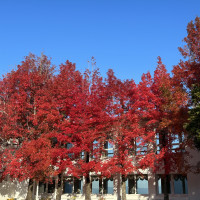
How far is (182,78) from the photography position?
2280 centimetres

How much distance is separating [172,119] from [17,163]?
48.0ft

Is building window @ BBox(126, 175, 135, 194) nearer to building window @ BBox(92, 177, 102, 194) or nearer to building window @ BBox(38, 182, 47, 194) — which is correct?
building window @ BBox(92, 177, 102, 194)

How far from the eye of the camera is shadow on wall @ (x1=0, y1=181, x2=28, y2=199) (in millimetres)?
32316

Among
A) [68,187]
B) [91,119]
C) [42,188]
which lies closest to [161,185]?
[91,119]

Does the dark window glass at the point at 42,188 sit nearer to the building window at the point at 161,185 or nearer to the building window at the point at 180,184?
the building window at the point at 161,185

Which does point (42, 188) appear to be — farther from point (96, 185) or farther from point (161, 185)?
point (161, 185)

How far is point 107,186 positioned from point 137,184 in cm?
379

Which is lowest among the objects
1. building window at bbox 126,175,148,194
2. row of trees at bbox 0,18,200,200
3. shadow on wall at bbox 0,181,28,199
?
shadow on wall at bbox 0,181,28,199

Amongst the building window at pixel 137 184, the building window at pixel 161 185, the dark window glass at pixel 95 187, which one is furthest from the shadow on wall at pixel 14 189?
the building window at pixel 161 185

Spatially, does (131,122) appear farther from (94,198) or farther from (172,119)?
(94,198)

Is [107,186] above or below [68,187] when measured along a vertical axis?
above

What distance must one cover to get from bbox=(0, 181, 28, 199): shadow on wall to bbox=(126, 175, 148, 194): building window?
14.0 meters

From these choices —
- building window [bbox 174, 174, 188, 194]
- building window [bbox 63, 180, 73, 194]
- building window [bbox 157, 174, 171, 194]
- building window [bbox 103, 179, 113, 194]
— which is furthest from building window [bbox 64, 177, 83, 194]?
building window [bbox 174, 174, 188, 194]

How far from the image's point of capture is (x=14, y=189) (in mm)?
32906
